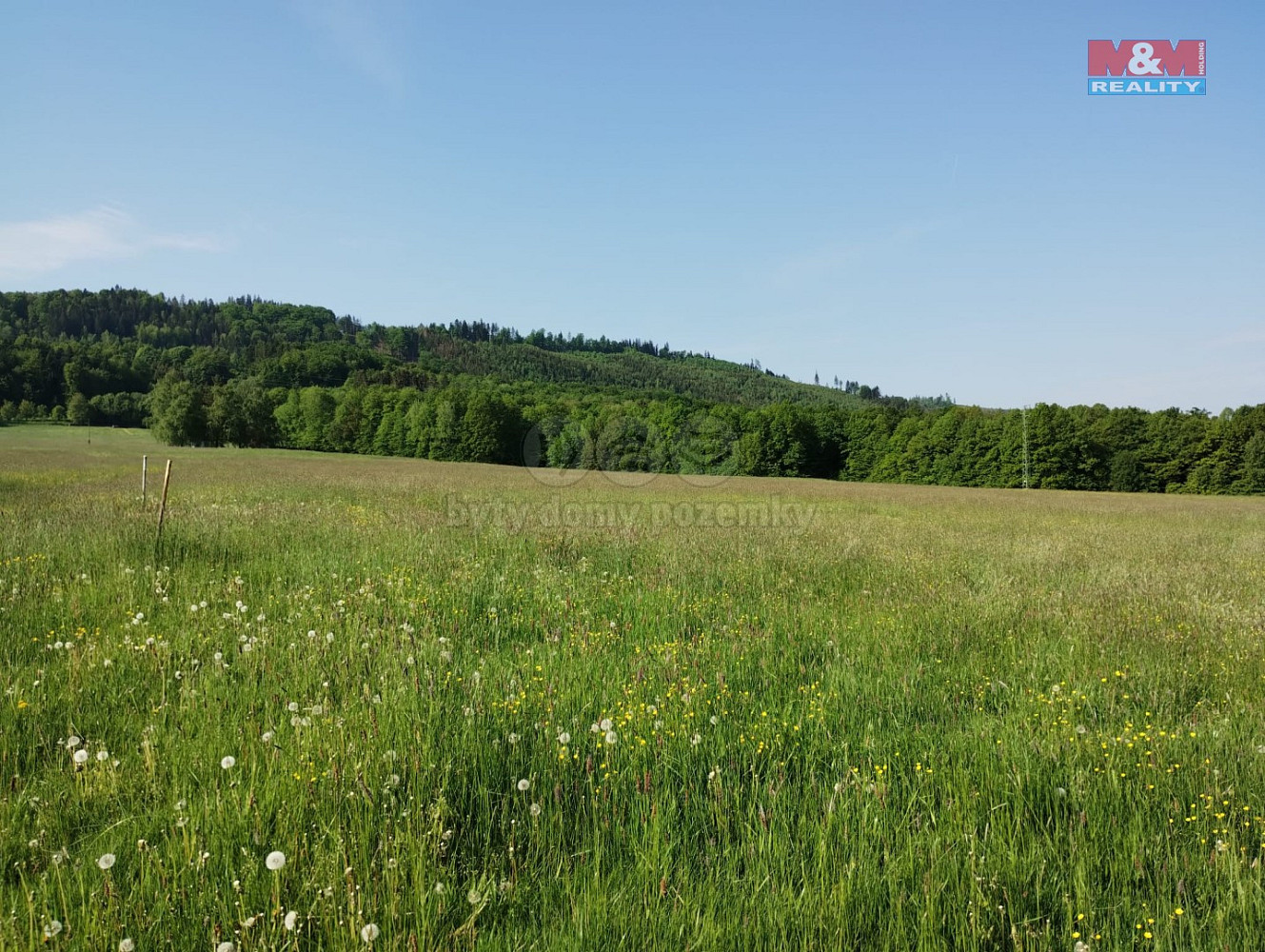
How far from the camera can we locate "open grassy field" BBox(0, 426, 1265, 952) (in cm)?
208

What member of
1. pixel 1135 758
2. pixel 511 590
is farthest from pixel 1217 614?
pixel 511 590

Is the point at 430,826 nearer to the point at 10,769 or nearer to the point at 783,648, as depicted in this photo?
the point at 10,769

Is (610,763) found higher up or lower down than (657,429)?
lower down

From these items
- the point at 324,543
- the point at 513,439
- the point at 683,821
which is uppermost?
→ the point at 513,439

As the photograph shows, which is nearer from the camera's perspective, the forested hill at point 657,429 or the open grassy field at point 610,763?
the open grassy field at point 610,763

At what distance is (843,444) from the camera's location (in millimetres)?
80625

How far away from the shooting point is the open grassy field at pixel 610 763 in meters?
2.08

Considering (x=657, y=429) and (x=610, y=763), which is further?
(x=657, y=429)

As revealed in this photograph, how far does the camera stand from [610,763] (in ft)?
9.99

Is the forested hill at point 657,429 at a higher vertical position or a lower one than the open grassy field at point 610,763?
higher

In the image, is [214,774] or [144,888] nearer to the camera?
[144,888]

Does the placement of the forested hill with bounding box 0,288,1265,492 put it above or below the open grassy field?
above

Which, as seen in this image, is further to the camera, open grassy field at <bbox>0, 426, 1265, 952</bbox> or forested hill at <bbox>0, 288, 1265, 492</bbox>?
forested hill at <bbox>0, 288, 1265, 492</bbox>

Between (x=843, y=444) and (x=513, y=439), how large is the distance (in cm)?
4371
